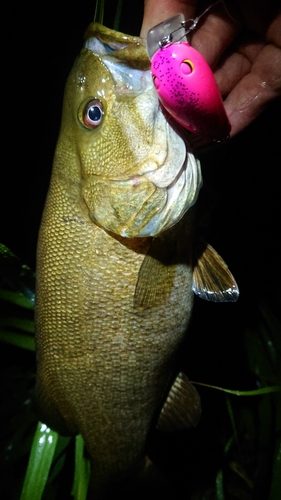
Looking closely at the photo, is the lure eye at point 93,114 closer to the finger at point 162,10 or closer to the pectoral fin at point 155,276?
the finger at point 162,10

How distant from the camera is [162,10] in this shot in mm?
1285

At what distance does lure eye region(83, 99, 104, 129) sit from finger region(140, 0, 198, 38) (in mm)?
297

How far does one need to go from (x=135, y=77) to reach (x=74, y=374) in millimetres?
1102

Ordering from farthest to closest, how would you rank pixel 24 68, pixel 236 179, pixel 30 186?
pixel 30 186, pixel 24 68, pixel 236 179

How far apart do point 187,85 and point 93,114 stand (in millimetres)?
394

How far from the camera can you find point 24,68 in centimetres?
262

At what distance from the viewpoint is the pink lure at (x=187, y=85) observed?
0.95 meters

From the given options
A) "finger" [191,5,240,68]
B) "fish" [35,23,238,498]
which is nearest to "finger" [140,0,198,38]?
"finger" [191,5,240,68]

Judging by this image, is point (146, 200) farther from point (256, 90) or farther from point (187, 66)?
point (256, 90)

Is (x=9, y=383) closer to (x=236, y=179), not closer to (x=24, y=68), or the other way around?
(x=236, y=179)

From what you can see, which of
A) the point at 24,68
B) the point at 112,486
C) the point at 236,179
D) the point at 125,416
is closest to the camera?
the point at 125,416

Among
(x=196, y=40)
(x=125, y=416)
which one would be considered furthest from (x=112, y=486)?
(x=196, y=40)

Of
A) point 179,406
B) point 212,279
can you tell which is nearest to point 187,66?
point 212,279

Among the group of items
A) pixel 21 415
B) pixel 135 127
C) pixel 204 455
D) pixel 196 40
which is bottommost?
pixel 21 415
